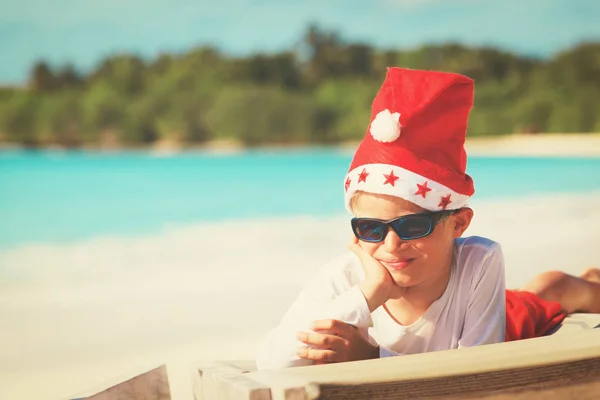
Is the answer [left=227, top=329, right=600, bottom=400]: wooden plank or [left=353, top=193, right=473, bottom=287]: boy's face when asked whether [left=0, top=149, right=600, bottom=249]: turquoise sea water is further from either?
[left=227, top=329, right=600, bottom=400]: wooden plank

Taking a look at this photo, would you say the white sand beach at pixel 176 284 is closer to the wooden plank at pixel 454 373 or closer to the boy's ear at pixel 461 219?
the boy's ear at pixel 461 219

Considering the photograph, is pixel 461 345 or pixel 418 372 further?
pixel 461 345

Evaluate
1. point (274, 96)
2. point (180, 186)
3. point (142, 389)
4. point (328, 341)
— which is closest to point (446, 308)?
point (328, 341)

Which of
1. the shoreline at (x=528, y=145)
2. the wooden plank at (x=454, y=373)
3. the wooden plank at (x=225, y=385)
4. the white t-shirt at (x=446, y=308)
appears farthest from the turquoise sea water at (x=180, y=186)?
the wooden plank at (x=454, y=373)

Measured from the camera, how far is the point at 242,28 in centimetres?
1961

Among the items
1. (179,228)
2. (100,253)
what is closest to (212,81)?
(179,228)

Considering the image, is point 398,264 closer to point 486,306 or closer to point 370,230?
point 370,230

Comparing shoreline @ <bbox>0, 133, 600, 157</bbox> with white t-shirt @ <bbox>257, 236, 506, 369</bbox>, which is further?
shoreline @ <bbox>0, 133, 600, 157</bbox>

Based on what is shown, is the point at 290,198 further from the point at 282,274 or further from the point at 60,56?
the point at 60,56

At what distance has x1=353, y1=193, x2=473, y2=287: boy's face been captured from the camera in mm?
1616

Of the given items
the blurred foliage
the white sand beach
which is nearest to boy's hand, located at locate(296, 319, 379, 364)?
the white sand beach

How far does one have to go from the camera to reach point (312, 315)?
1654 mm

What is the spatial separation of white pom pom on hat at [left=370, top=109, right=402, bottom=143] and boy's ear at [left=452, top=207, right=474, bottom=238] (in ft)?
0.64

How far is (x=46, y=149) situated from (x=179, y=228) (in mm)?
8807
